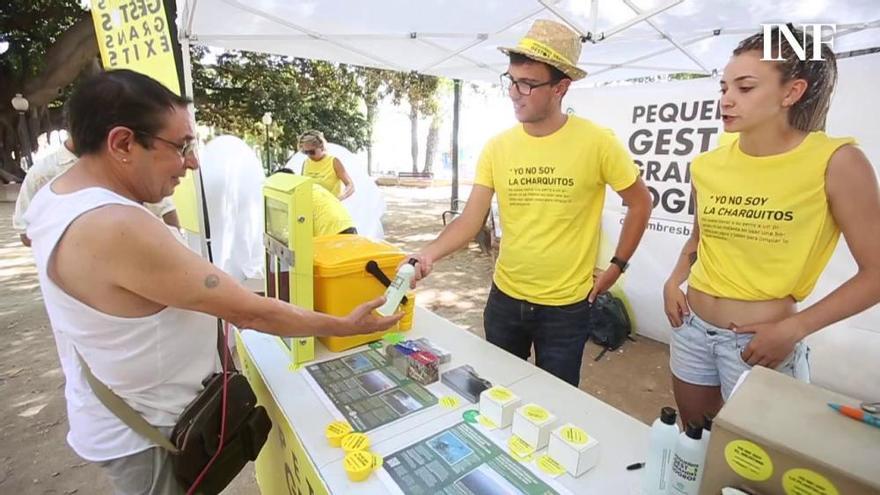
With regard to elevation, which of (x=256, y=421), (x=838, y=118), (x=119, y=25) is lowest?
(x=256, y=421)

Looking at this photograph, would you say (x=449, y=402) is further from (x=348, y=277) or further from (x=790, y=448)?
(x=790, y=448)

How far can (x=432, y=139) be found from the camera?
21.0 m

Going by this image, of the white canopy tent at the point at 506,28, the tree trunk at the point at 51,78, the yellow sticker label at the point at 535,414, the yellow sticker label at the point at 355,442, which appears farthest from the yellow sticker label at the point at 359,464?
the tree trunk at the point at 51,78

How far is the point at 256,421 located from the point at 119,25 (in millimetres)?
2627

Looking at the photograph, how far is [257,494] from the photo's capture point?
210cm

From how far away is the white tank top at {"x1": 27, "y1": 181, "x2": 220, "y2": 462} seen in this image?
2.93ft

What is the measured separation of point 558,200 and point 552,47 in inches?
20.2

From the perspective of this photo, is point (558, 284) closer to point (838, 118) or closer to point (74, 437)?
point (74, 437)

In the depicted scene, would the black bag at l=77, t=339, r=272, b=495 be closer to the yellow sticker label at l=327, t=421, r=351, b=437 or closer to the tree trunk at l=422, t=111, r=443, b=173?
the yellow sticker label at l=327, t=421, r=351, b=437

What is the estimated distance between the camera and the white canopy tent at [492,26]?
9.84 feet

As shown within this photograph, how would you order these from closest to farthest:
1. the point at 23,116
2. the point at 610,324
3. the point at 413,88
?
the point at 610,324
the point at 23,116
the point at 413,88

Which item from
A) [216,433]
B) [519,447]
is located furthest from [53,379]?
[519,447]

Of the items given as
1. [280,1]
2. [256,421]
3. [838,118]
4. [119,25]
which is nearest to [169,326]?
[256,421]

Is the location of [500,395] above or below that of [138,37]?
below
